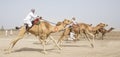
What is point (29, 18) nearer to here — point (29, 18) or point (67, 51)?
point (29, 18)

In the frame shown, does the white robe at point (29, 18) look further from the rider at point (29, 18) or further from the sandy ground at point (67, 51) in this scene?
the sandy ground at point (67, 51)

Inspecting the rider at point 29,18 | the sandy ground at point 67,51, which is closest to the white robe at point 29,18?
the rider at point 29,18

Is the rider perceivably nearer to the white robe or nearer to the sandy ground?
the white robe

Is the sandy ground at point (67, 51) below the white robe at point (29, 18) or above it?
below

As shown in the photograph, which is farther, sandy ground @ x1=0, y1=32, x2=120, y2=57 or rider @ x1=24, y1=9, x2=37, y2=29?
rider @ x1=24, y1=9, x2=37, y2=29

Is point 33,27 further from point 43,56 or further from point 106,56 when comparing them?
point 106,56

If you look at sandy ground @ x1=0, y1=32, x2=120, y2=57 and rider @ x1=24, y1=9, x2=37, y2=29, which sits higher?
rider @ x1=24, y1=9, x2=37, y2=29

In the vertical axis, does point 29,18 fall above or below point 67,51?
above

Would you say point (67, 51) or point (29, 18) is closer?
point (29, 18)

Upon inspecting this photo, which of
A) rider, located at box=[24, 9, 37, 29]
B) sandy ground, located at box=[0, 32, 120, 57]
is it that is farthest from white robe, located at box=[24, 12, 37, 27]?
sandy ground, located at box=[0, 32, 120, 57]

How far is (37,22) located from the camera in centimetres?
1661

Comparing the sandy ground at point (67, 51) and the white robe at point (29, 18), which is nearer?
the sandy ground at point (67, 51)

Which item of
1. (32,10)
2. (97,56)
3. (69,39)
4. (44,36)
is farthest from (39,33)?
(69,39)

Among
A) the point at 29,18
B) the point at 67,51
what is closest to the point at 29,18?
the point at 29,18
